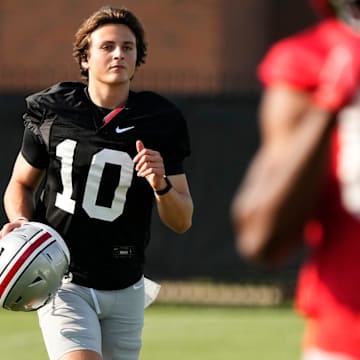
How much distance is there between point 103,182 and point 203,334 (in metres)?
5.42

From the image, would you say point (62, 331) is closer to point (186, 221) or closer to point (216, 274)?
point (186, 221)

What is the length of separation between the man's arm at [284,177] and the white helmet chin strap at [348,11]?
184 mm

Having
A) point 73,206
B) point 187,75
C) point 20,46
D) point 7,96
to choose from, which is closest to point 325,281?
point 73,206

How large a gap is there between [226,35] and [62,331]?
48.3 feet

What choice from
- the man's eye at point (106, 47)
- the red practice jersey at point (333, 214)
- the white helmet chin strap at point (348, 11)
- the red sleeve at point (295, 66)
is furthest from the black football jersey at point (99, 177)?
the white helmet chin strap at point (348, 11)

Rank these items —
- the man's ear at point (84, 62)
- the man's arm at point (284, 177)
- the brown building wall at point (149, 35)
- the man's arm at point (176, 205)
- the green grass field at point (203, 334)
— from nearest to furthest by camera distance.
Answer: the man's arm at point (284, 177), the man's arm at point (176, 205), the man's ear at point (84, 62), the green grass field at point (203, 334), the brown building wall at point (149, 35)

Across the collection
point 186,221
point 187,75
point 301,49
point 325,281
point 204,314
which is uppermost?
point 301,49

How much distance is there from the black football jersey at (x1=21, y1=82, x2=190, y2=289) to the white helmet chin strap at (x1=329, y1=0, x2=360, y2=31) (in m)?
3.07

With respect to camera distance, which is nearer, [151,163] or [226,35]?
[151,163]

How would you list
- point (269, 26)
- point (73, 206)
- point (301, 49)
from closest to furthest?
point (301, 49)
point (73, 206)
point (269, 26)

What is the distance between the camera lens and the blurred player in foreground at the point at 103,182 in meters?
5.75

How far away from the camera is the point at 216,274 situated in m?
13.4

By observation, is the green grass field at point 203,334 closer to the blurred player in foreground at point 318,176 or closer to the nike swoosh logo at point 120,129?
the nike swoosh logo at point 120,129

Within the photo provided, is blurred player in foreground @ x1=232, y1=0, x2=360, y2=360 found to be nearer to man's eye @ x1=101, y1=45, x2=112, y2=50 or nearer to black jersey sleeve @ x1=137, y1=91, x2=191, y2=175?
black jersey sleeve @ x1=137, y1=91, x2=191, y2=175
